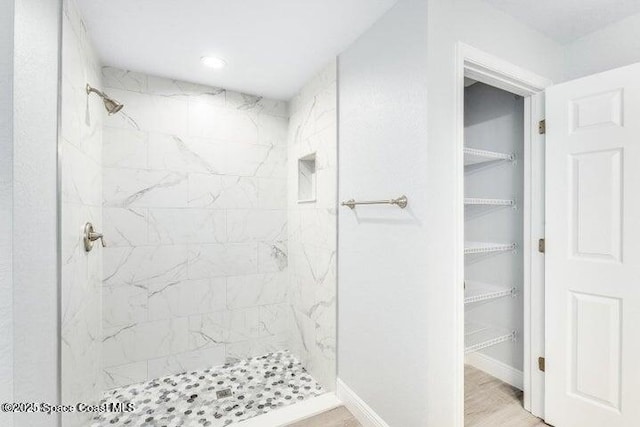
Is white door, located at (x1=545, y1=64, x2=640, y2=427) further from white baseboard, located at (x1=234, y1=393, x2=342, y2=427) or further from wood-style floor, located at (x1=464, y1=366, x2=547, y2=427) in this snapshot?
white baseboard, located at (x1=234, y1=393, x2=342, y2=427)

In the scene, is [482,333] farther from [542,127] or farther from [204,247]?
[204,247]

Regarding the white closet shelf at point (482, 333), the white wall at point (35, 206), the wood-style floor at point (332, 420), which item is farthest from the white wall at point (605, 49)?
the white wall at point (35, 206)

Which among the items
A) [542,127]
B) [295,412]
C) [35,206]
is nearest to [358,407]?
[295,412]

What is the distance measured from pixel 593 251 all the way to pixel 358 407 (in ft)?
5.16

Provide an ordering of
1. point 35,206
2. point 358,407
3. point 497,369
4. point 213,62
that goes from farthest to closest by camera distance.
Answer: point 497,369 < point 213,62 < point 358,407 < point 35,206

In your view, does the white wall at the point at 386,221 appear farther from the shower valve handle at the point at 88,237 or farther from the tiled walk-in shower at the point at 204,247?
the shower valve handle at the point at 88,237

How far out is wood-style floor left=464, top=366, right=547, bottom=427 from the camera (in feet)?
5.59

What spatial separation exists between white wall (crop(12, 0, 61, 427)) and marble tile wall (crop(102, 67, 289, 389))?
40.1 inches

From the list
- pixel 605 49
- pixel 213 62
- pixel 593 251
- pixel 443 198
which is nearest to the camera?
pixel 443 198

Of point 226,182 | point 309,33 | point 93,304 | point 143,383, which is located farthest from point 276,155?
point 143,383

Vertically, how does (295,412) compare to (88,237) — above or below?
below

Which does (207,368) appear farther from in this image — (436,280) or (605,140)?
(605,140)

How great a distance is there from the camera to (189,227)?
2355 mm

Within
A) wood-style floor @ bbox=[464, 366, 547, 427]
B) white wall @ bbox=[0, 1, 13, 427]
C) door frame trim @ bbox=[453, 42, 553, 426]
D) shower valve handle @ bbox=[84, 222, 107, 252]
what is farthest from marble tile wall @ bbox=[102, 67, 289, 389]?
door frame trim @ bbox=[453, 42, 553, 426]
